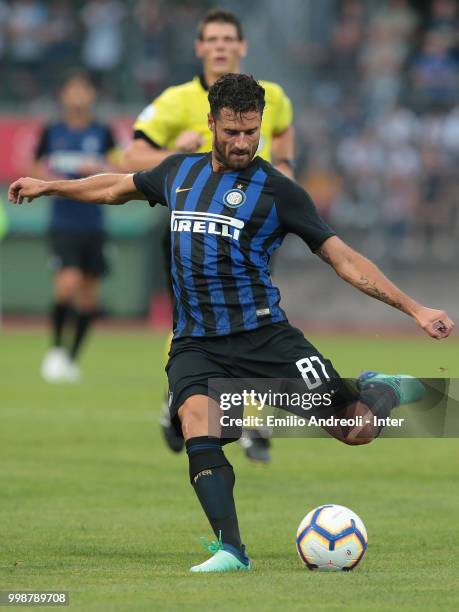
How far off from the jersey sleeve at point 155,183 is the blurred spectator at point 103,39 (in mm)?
16898

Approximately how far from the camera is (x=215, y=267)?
603 centimetres

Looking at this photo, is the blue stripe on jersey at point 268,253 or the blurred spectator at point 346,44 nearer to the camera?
the blue stripe on jersey at point 268,253

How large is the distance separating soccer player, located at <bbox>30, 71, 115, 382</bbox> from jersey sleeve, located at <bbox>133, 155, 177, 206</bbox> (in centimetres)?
809

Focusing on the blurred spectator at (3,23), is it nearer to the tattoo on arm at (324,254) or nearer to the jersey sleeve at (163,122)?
the jersey sleeve at (163,122)

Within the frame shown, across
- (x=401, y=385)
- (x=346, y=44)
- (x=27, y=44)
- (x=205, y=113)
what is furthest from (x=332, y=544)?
(x=27, y=44)

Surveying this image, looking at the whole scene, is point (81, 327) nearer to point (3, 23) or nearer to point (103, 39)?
point (103, 39)

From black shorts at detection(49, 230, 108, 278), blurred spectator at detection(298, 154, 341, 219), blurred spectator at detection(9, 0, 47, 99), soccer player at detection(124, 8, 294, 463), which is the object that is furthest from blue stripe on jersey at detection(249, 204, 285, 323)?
blurred spectator at detection(9, 0, 47, 99)

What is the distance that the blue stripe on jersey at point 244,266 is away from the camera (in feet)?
19.6

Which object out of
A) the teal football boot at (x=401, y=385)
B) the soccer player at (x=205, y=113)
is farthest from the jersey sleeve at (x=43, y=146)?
the teal football boot at (x=401, y=385)

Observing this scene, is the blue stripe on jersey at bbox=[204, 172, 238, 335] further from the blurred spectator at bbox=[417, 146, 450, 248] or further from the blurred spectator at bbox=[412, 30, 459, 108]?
the blurred spectator at bbox=[412, 30, 459, 108]

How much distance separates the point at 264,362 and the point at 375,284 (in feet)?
1.99

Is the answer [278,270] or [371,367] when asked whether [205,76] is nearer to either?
[371,367]

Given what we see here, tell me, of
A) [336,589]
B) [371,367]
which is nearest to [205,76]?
[336,589]

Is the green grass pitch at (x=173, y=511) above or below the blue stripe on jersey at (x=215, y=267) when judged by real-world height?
below
